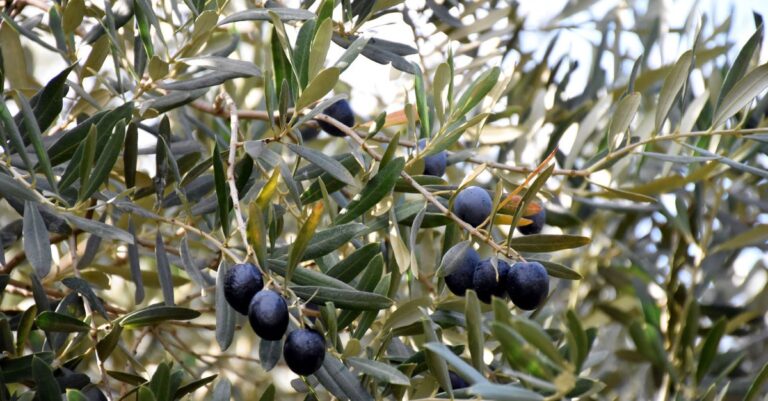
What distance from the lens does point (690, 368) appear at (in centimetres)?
195

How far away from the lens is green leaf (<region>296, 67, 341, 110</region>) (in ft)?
3.84

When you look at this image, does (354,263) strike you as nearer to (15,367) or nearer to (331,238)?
(331,238)

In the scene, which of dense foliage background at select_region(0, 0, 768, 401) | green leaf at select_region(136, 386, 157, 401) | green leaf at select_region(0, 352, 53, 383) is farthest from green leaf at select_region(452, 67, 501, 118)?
green leaf at select_region(0, 352, 53, 383)

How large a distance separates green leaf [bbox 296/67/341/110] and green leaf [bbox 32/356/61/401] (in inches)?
17.3

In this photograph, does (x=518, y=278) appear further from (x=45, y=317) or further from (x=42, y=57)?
(x=42, y=57)

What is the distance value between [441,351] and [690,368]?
1.16m

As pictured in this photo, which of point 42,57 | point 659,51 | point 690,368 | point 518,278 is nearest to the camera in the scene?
point 518,278

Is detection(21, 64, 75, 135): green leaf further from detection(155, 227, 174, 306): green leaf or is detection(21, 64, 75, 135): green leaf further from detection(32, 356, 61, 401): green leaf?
detection(32, 356, 61, 401): green leaf

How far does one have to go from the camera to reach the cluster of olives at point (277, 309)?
104 centimetres

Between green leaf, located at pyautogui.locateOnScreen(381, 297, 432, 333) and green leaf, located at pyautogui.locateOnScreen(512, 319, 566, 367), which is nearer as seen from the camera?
green leaf, located at pyautogui.locateOnScreen(512, 319, 566, 367)

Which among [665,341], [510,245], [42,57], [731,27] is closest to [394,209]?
[510,245]

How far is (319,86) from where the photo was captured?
120 centimetres

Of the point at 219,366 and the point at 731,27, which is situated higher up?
the point at 731,27

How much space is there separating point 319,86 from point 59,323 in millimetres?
447
